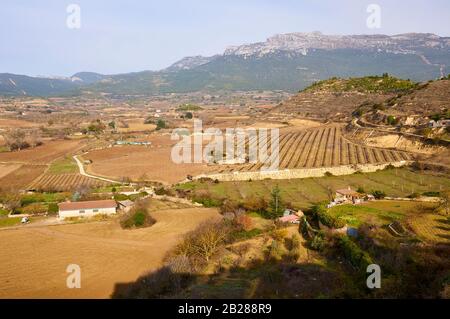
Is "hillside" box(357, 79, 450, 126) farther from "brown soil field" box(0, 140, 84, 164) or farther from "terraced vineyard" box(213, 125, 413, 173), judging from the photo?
"brown soil field" box(0, 140, 84, 164)

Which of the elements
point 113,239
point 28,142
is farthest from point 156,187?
point 28,142

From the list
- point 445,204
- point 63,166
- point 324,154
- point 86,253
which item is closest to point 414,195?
point 445,204

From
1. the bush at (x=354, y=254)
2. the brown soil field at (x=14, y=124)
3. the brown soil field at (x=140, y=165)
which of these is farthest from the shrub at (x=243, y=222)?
the brown soil field at (x=14, y=124)

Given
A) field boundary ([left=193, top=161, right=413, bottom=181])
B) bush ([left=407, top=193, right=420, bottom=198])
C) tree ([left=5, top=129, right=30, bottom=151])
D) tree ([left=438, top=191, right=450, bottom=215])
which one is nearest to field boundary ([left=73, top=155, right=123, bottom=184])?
field boundary ([left=193, top=161, right=413, bottom=181])

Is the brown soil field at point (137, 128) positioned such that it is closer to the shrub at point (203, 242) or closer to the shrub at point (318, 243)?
the shrub at point (203, 242)
